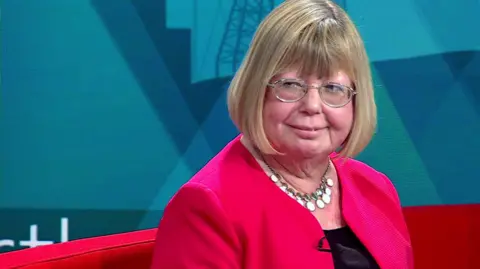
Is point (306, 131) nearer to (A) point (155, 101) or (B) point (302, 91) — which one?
(B) point (302, 91)

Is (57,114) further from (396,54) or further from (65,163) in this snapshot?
(396,54)

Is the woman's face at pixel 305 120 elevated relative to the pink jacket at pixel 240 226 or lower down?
elevated

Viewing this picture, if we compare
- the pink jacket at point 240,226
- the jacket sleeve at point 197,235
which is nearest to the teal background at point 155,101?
the pink jacket at point 240,226

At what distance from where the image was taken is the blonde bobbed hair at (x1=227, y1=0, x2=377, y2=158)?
3.81ft

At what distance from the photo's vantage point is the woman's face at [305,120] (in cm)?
118

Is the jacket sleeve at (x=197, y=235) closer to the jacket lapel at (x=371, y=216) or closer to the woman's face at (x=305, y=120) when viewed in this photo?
the woman's face at (x=305, y=120)

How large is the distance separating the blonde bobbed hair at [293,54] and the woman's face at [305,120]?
2cm

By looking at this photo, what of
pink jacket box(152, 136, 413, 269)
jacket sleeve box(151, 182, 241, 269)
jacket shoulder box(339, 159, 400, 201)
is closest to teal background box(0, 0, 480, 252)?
jacket shoulder box(339, 159, 400, 201)

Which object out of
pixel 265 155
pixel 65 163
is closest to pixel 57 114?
pixel 65 163

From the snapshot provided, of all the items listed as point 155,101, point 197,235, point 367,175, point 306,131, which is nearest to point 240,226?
point 197,235

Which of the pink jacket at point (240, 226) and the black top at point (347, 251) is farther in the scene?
the black top at point (347, 251)

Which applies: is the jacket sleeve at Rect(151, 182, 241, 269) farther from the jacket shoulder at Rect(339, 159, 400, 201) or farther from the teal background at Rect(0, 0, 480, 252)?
the teal background at Rect(0, 0, 480, 252)

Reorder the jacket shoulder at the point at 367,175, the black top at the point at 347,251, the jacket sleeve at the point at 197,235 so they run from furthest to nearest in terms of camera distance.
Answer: the jacket shoulder at the point at 367,175
the black top at the point at 347,251
the jacket sleeve at the point at 197,235

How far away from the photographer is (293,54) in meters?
1.16
